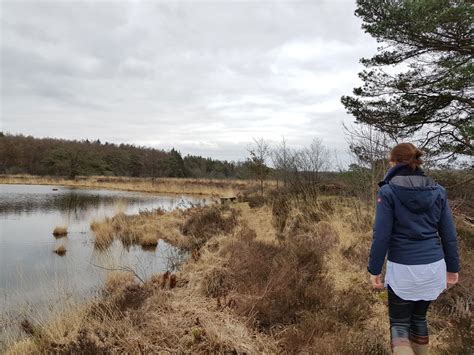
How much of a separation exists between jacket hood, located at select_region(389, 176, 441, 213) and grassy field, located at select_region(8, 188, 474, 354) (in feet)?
4.62

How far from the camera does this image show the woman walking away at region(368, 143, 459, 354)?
2.67 m

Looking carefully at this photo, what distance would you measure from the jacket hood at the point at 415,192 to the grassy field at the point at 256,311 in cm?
141

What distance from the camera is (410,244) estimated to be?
270 cm

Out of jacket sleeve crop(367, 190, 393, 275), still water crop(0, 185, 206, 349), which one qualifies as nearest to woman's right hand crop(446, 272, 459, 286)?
jacket sleeve crop(367, 190, 393, 275)

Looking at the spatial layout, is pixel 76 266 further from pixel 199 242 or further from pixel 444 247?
pixel 444 247

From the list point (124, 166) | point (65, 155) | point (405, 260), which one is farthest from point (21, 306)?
point (124, 166)

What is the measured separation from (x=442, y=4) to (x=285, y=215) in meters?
5.97

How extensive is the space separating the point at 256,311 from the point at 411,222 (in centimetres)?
221

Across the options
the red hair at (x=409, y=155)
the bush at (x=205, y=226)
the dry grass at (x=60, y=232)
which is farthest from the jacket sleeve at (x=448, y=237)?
the dry grass at (x=60, y=232)

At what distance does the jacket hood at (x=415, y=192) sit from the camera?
8.68ft

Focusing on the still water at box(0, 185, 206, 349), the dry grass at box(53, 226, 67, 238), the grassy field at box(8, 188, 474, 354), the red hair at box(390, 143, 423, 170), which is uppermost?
the red hair at box(390, 143, 423, 170)

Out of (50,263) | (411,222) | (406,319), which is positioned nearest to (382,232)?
(411,222)

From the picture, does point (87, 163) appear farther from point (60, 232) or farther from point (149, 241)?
point (149, 241)

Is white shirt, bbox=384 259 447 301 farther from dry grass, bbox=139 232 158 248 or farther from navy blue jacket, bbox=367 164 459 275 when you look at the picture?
dry grass, bbox=139 232 158 248
